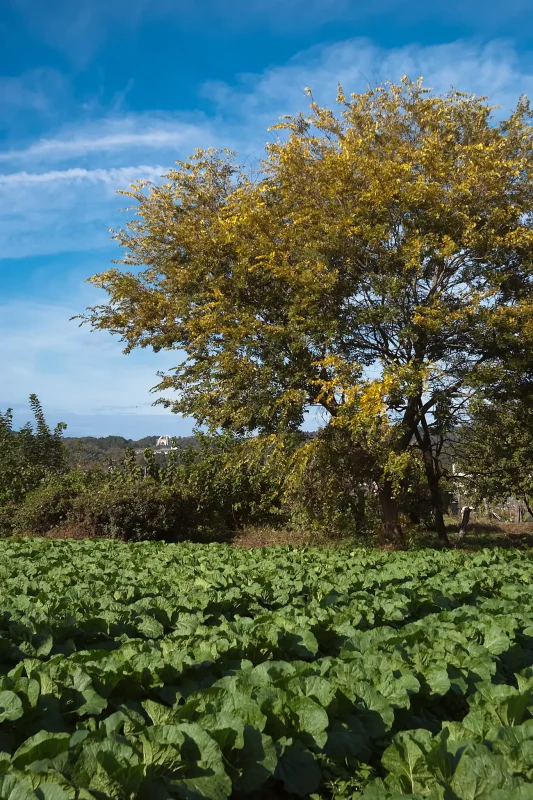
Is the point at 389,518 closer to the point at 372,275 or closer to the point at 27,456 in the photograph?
the point at 372,275

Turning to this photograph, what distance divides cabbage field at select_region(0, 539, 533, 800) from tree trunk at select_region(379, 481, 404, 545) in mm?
7693

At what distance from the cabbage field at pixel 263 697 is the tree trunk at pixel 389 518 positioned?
25.2 feet

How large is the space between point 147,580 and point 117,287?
9.77 meters

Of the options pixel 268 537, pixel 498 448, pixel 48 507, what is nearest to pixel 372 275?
pixel 498 448

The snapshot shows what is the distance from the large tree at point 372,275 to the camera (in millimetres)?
10898

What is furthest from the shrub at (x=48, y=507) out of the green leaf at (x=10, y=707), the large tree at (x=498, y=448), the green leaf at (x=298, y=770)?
the green leaf at (x=298, y=770)

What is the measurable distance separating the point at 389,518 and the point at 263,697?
11.0 metres

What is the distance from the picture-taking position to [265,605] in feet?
17.0

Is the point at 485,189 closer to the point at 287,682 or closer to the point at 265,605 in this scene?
the point at 265,605

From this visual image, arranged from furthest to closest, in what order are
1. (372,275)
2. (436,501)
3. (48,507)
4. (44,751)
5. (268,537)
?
(268,537) → (48,507) → (436,501) → (372,275) → (44,751)

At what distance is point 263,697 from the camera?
2508 mm

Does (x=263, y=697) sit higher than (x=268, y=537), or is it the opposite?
(x=263, y=697)

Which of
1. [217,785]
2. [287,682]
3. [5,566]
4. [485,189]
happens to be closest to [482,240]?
[485,189]

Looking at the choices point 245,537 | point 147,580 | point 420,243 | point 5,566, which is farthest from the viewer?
point 245,537
